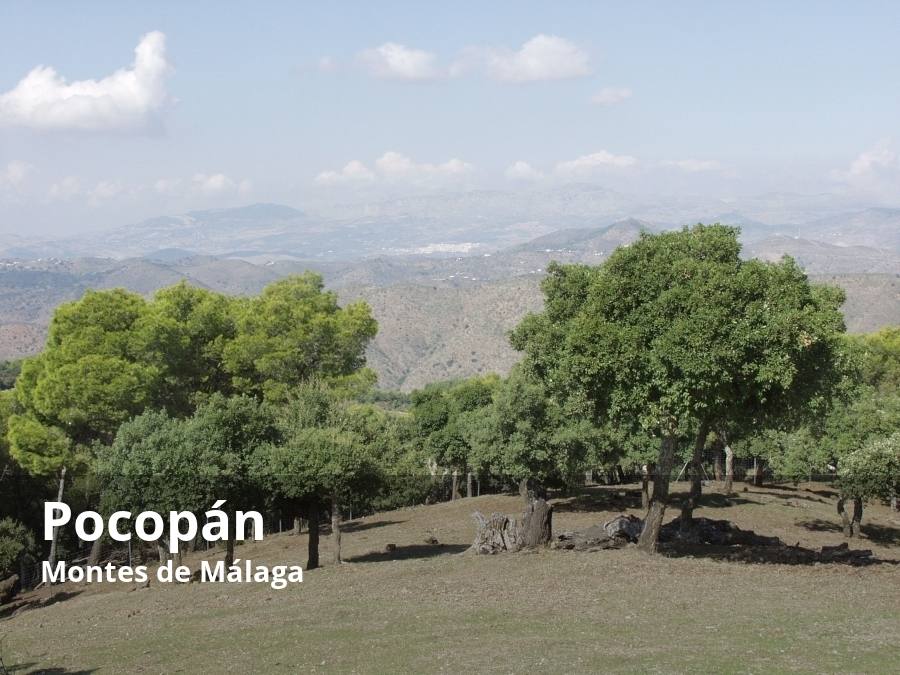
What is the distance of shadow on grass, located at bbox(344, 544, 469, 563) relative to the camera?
120 ft

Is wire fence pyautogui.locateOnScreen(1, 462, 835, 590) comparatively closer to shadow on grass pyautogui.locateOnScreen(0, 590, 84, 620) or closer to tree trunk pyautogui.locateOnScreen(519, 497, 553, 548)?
shadow on grass pyautogui.locateOnScreen(0, 590, 84, 620)

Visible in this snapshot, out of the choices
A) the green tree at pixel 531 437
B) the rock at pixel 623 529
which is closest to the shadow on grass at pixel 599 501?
the green tree at pixel 531 437

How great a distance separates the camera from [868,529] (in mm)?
47375

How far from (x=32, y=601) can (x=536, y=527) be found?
21.4m

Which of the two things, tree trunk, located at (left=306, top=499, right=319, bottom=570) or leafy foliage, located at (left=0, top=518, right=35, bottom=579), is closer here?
tree trunk, located at (left=306, top=499, right=319, bottom=570)

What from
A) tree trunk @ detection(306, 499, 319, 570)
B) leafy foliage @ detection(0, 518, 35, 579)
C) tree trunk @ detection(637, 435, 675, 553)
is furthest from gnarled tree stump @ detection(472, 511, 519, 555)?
leafy foliage @ detection(0, 518, 35, 579)

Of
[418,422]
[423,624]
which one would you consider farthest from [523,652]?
[418,422]

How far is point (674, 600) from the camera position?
22031mm

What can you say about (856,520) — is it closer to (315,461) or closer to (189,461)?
(315,461)

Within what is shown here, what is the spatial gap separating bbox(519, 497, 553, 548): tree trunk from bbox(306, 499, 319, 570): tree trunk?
7.76 meters

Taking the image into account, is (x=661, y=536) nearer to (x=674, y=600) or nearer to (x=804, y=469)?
(x=674, y=600)

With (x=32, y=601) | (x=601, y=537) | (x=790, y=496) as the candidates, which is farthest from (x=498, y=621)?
(x=790, y=496)

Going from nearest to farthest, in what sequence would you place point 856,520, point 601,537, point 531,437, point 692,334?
point 692,334
point 601,537
point 856,520
point 531,437

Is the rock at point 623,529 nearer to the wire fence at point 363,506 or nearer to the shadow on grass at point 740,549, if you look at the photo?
the shadow on grass at point 740,549
